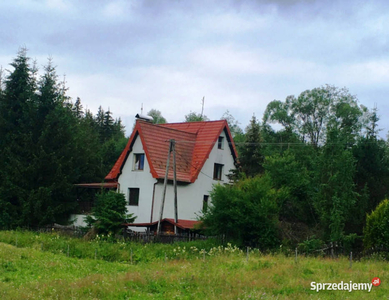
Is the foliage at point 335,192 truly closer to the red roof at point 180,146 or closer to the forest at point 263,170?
the forest at point 263,170

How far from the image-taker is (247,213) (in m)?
27.3

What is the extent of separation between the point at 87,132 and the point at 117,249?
Answer: 102 ft

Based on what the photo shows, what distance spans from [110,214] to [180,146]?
970 centimetres

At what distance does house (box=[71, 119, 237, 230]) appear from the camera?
117 feet

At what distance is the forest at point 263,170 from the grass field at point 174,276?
3036mm

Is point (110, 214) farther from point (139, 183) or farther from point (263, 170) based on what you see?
point (263, 170)

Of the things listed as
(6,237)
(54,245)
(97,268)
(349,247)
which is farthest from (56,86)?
(349,247)

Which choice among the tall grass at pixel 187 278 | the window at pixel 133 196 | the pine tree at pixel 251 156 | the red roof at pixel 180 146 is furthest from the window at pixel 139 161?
the tall grass at pixel 187 278

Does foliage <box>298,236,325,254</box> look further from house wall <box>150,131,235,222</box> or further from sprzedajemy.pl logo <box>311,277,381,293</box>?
house wall <box>150,131,235,222</box>

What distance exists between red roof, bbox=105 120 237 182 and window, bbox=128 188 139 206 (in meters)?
1.92

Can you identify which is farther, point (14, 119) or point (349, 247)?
point (14, 119)

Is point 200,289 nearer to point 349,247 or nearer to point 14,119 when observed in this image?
point 349,247

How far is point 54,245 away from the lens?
27625 millimetres

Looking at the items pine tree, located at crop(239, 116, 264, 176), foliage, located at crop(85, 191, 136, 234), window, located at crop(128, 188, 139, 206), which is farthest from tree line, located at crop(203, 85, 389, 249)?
window, located at crop(128, 188, 139, 206)
